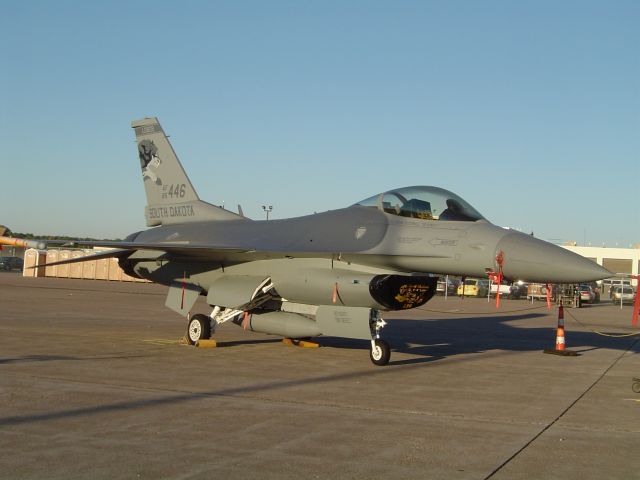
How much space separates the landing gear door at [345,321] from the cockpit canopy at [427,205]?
1.78 meters

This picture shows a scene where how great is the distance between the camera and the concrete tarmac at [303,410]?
17.7 ft

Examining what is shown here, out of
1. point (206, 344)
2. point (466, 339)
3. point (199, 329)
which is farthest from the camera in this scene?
point (466, 339)

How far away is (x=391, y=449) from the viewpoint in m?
5.96

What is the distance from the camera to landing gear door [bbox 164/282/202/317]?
14.5m

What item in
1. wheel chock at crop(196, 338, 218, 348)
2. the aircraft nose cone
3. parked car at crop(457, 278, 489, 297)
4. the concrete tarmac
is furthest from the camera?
parked car at crop(457, 278, 489, 297)

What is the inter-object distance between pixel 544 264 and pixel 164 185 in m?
9.09

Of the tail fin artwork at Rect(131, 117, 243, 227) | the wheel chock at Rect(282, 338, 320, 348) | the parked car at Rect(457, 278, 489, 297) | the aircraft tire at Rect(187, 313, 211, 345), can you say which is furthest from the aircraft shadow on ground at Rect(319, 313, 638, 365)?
the parked car at Rect(457, 278, 489, 297)

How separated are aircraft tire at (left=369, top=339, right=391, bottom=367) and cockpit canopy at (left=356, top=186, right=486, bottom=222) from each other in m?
2.17

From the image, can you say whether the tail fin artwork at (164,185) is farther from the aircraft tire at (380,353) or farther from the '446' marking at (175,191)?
the aircraft tire at (380,353)

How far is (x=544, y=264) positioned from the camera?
10.3m

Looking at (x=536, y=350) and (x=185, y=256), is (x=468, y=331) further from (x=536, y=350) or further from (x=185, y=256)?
(x=185, y=256)

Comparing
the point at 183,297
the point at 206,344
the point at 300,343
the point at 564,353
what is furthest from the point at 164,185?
the point at 564,353

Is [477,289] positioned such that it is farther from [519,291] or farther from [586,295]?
[586,295]

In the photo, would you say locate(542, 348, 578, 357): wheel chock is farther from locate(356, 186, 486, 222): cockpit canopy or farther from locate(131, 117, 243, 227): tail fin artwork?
locate(131, 117, 243, 227): tail fin artwork
